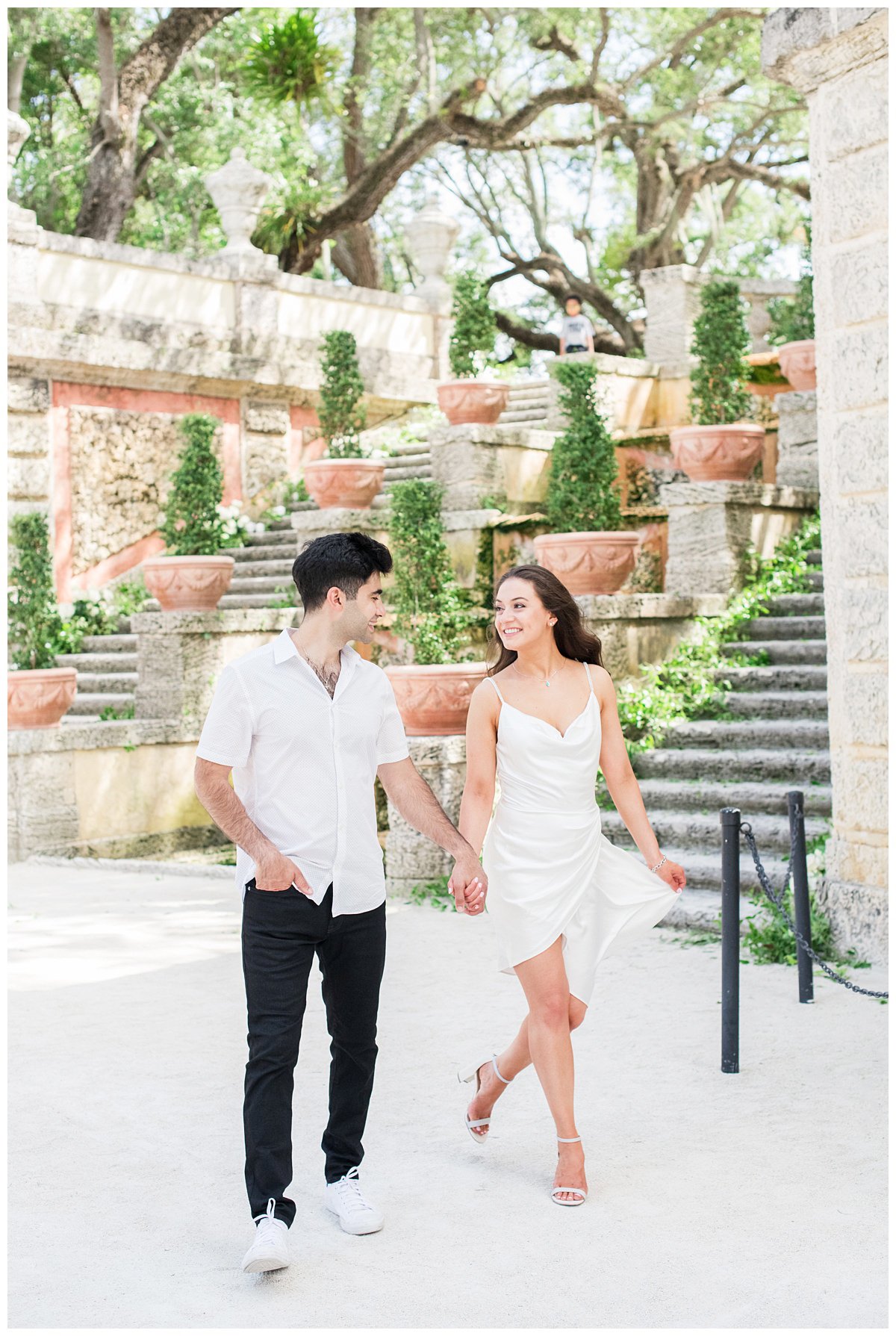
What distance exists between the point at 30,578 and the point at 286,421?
623 cm

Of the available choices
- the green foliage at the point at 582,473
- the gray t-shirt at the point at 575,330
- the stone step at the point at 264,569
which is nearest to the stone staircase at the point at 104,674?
the stone step at the point at 264,569

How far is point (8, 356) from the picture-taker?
1390cm

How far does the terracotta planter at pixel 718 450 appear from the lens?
10.7 meters

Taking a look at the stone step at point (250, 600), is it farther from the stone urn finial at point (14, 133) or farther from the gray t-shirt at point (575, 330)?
the gray t-shirt at point (575, 330)

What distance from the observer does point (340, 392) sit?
13031mm

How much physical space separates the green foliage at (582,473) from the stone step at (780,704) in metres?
1.97

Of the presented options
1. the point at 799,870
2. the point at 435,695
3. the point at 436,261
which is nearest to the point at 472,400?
the point at 435,695

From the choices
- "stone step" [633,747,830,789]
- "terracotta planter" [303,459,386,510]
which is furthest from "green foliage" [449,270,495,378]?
"stone step" [633,747,830,789]

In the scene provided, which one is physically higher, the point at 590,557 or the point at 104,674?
the point at 590,557

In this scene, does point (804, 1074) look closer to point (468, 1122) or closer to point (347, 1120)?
point (468, 1122)

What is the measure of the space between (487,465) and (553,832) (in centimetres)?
841

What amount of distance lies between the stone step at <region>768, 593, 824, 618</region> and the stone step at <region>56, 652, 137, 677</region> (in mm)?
5648

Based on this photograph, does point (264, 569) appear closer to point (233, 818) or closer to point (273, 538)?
point (273, 538)

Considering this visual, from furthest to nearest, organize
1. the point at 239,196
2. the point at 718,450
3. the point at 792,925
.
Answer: the point at 239,196, the point at 718,450, the point at 792,925
